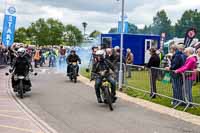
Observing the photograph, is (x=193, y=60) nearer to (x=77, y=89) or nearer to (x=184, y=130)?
(x=184, y=130)

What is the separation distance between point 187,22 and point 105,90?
4077 inches

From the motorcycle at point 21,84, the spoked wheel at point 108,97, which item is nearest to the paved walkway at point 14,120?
the motorcycle at point 21,84

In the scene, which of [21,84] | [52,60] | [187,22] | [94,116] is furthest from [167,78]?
[187,22]

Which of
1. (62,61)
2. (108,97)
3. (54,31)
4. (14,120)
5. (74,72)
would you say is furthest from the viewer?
(54,31)

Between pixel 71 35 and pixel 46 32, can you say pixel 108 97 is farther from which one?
pixel 46 32

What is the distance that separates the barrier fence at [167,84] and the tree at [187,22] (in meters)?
91.9

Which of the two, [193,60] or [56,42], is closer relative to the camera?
[193,60]

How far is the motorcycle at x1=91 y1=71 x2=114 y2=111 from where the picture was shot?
13.5 m

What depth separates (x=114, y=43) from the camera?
35.9m

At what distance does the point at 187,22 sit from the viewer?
114 m

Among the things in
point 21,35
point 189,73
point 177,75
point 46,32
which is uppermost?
point 46,32

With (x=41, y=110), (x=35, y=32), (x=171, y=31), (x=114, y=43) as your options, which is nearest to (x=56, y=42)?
(x=35, y=32)

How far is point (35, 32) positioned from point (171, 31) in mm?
36018

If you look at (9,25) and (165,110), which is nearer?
(165,110)
